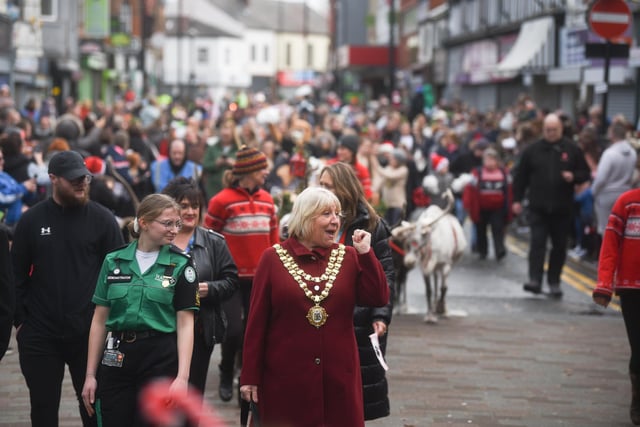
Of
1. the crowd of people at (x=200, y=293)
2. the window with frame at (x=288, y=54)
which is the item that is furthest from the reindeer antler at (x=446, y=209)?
the window with frame at (x=288, y=54)

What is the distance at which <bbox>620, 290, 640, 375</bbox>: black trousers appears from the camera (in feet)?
26.8

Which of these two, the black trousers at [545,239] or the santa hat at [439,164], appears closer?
the black trousers at [545,239]

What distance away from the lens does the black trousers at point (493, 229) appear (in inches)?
729

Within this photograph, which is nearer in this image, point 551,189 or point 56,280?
point 56,280

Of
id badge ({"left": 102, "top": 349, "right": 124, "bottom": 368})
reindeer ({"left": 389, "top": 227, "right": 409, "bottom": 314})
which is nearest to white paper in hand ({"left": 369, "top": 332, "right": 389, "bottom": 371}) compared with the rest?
id badge ({"left": 102, "top": 349, "right": 124, "bottom": 368})

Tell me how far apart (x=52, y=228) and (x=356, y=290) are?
1.95 meters

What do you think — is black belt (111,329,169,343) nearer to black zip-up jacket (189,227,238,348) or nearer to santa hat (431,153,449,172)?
black zip-up jacket (189,227,238,348)

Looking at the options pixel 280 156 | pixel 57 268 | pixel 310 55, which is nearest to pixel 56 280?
pixel 57 268

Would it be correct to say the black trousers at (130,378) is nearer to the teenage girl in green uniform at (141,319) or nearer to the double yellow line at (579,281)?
the teenage girl in green uniform at (141,319)

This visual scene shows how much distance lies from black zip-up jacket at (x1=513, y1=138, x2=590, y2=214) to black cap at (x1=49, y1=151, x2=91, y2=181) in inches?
351

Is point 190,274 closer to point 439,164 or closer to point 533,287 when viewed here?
point 533,287

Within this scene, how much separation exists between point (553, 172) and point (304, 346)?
9510 mm

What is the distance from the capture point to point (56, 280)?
22.0 feet

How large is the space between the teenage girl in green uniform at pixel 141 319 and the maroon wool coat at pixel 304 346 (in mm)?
408
